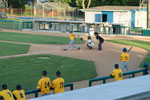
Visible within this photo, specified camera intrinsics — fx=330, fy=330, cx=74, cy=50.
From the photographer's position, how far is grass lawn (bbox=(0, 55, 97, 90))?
51.0 feet

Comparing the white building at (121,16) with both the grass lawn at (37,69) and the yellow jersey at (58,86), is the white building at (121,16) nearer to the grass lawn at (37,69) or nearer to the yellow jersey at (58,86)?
the grass lawn at (37,69)

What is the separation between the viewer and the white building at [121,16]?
145 ft

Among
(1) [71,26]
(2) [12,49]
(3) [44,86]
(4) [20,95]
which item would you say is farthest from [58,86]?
(1) [71,26]

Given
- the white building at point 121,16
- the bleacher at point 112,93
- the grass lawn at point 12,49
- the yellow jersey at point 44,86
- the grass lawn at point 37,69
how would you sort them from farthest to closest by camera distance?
the white building at point 121,16 < the grass lawn at point 12,49 < the grass lawn at point 37,69 < the yellow jersey at point 44,86 < the bleacher at point 112,93

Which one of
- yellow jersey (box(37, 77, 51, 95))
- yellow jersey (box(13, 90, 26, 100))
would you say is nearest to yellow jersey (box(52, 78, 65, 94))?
yellow jersey (box(37, 77, 51, 95))

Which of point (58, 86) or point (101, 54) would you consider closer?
point (58, 86)

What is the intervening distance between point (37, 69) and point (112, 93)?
42.1 ft

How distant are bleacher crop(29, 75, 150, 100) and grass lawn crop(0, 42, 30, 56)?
18.0m

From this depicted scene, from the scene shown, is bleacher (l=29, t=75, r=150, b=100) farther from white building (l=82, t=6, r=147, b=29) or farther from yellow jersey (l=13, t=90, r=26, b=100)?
white building (l=82, t=6, r=147, b=29)

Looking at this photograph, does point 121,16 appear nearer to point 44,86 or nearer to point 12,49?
point 12,49

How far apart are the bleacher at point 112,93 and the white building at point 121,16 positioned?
36733 mm

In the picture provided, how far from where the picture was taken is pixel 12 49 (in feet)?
85.4

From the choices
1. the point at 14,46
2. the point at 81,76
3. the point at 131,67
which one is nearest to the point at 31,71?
the point at 81,76

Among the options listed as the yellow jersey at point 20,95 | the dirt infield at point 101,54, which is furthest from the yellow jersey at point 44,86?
the dirt infield at point 101,54
